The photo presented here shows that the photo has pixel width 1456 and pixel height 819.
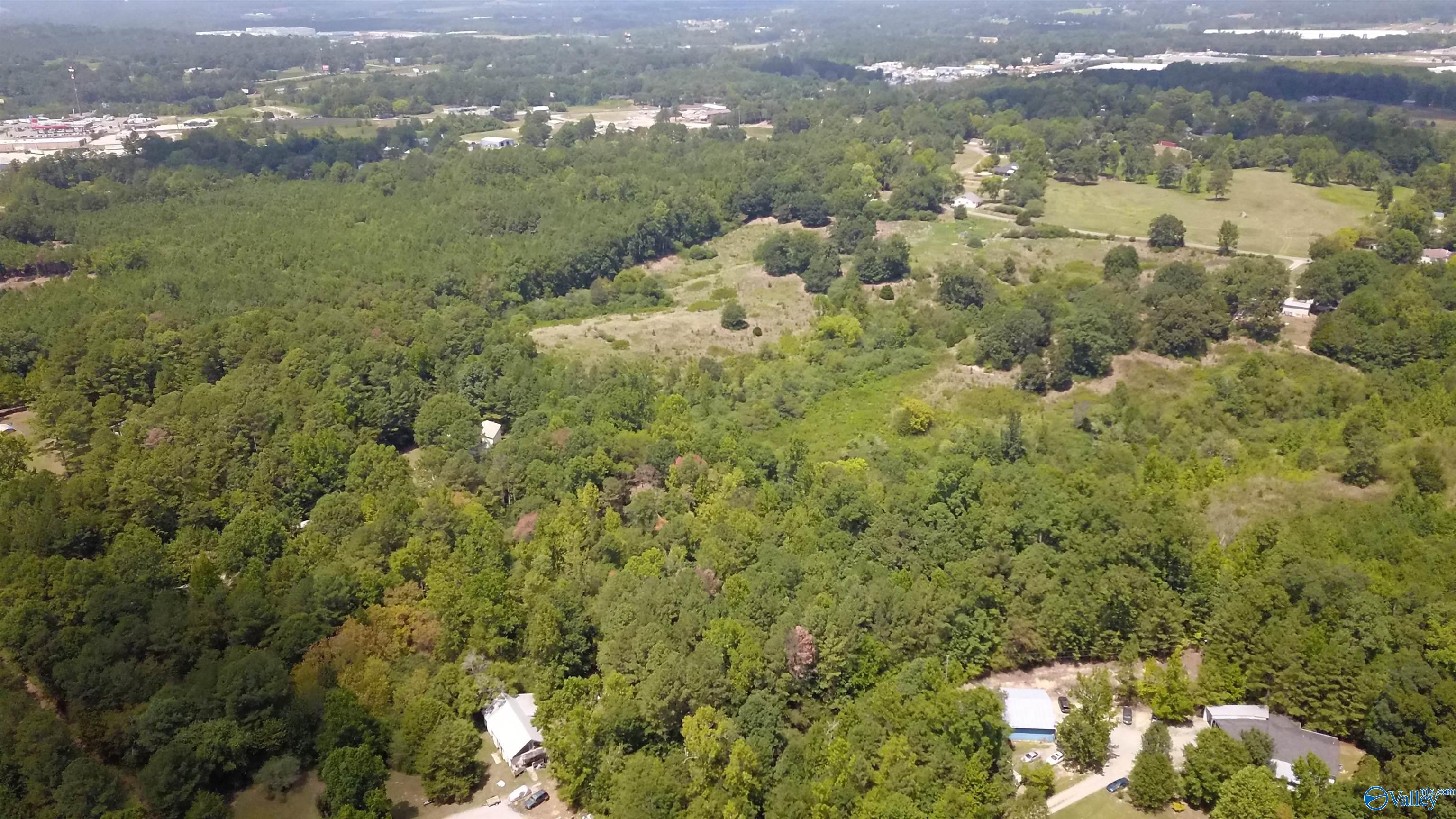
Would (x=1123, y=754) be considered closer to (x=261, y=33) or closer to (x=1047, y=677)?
(x=1047, y=677)

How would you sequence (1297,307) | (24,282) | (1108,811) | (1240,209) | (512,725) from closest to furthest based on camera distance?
(1108,811)
(512,725)
(1297,307)
(24,282)
(1240,209)

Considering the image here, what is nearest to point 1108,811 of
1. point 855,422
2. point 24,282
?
point 855,422

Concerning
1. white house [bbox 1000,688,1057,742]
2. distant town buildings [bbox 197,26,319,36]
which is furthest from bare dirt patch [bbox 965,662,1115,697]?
distant town buildings [bbox 197,26,319,36]

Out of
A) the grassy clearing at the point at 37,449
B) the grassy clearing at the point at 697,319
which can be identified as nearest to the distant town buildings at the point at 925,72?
the grassy clearing at the point at 697,319

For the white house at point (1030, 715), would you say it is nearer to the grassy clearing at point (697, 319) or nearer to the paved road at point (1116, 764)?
the paved road at point (1116, 764)

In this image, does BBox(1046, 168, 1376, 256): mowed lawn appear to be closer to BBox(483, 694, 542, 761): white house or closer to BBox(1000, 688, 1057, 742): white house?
BBox(1000, 688, 1057, 742): white house

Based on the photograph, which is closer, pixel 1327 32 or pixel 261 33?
pixel 1327 32
